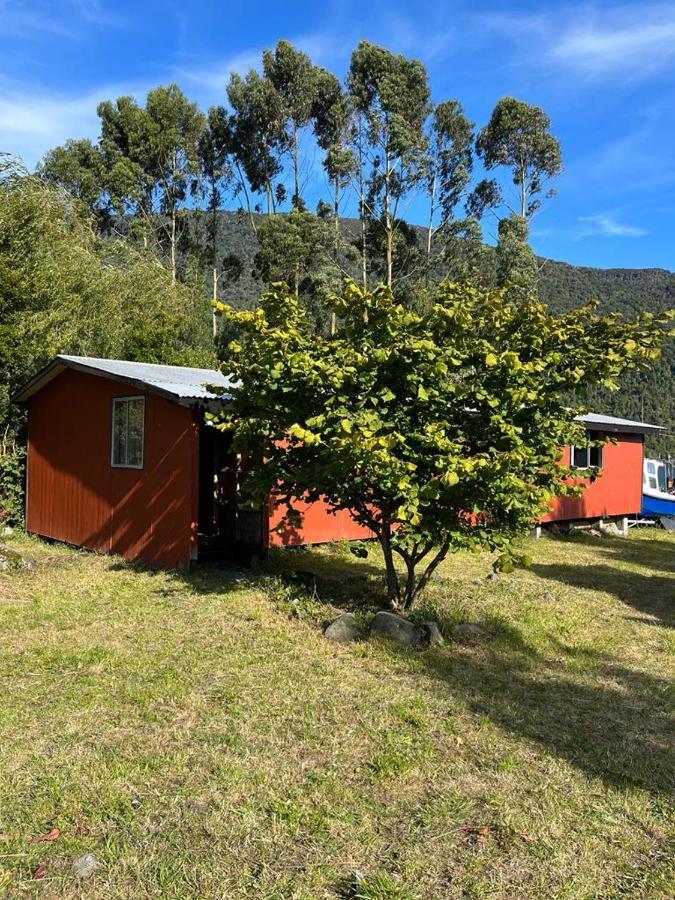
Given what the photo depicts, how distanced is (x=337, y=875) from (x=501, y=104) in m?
35.6

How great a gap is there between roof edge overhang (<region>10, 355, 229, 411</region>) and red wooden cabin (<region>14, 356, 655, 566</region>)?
0.02 meters

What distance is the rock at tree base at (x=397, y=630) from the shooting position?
5.88 m

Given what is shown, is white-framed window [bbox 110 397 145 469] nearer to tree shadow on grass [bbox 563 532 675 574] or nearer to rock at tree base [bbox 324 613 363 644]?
rock at tree base [bbox 324 613 363 644]

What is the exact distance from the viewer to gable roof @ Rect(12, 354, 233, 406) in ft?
28.0

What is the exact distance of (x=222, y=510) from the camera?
35.3 feet

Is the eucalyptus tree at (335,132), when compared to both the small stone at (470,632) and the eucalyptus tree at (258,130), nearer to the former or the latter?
the eucalyptus tree at (258,130)

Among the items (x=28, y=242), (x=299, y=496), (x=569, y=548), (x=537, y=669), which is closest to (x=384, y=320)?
(x=299, y=496)

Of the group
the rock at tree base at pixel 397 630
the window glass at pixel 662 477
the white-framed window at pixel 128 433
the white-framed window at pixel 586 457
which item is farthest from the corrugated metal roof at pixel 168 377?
the window glass at pixel 662 477

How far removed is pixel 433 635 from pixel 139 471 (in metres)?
5.29

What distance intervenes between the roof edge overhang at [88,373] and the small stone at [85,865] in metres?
6.13

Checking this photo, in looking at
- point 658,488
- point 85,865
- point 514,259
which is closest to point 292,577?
point 85,865

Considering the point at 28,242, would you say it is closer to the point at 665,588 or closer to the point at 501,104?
the point at 665,588

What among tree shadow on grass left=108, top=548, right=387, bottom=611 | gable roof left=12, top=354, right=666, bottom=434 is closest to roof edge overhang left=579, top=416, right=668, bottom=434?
gable roof left=12, top=354, right=666, bottom=434

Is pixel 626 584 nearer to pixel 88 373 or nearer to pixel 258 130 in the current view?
pixel 88 373
